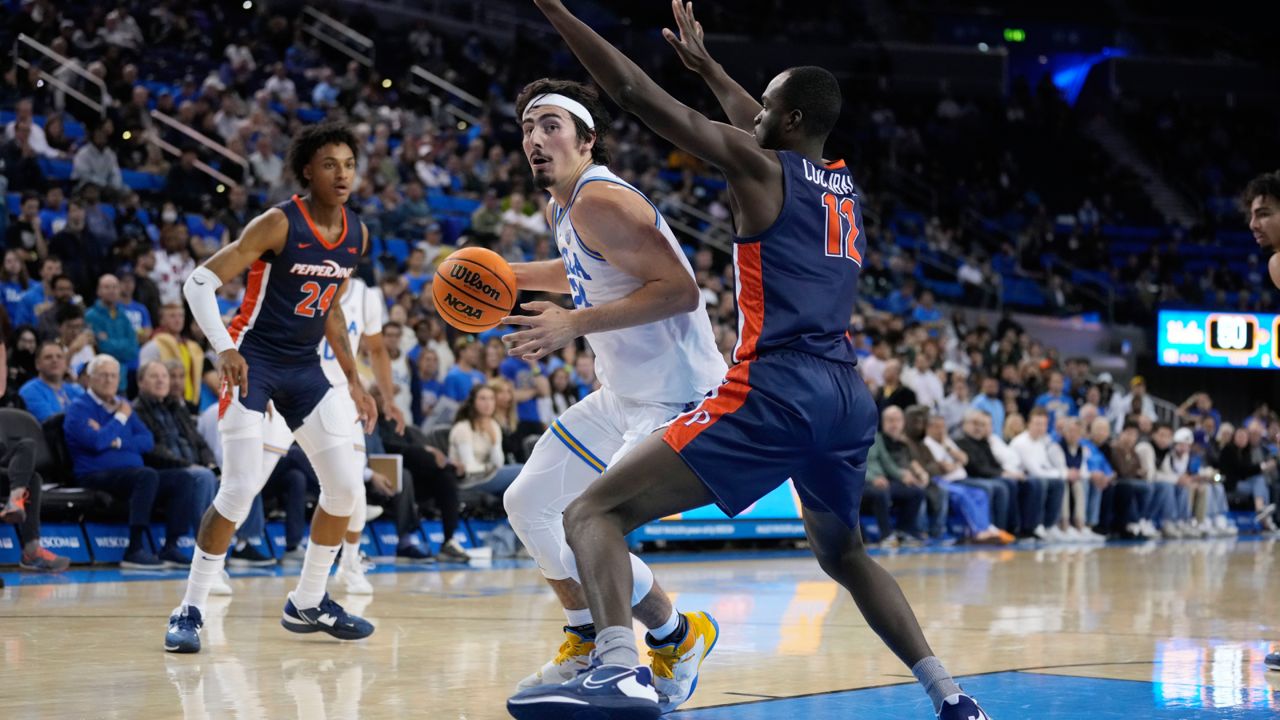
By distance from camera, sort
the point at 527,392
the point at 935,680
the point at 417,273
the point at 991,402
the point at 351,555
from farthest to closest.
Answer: the point at 991,402, the point at 417,273, the point at 527,392, the point at 351,555, the point at 935,680

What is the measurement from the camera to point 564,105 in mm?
4887

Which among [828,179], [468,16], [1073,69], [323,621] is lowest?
[323,621]

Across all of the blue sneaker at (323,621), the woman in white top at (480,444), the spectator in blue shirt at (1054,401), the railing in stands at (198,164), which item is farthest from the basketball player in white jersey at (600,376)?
the spectator in blue shirt at (1054,401)

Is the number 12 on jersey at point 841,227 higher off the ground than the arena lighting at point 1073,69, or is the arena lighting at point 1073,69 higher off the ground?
the arena lighting at point 1073,69

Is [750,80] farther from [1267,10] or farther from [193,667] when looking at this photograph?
[193,667]

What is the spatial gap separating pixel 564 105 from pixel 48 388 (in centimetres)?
669

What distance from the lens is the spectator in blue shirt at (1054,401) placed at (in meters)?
18.2

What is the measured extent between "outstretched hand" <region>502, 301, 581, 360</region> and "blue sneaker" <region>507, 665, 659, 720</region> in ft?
2.89

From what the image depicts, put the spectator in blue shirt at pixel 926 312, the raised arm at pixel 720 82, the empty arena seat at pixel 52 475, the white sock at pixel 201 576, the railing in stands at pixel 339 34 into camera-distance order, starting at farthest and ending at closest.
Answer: the railing in stands at pixel 339 34 < the spectator in blue shirt at pixel 926 312 < the empty arena seat at pixel 52 475 < the white sock at pixel 201 576 < the raised arm at pixel 720 82

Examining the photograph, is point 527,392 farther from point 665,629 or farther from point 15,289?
point 665,629

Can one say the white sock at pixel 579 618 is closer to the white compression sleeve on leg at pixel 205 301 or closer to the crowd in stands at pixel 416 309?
the white compression sleeve on leg at pixel 205 301

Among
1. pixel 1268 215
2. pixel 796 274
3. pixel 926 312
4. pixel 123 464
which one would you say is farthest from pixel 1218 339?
pixel 796 274

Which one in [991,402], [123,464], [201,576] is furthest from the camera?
[991,402]

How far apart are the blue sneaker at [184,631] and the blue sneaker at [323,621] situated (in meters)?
0.48
